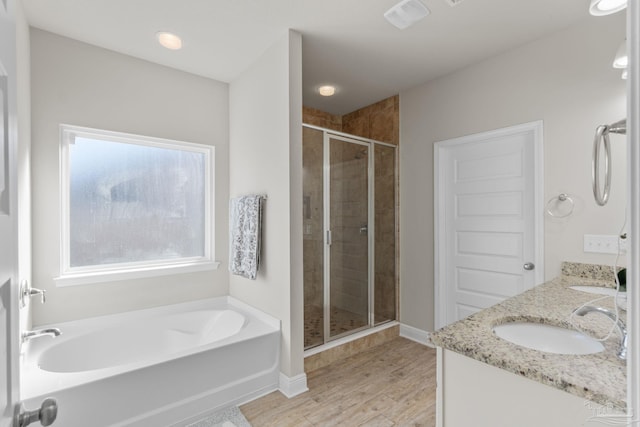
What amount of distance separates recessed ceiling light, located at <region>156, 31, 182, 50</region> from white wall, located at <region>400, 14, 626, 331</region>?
2244 mm

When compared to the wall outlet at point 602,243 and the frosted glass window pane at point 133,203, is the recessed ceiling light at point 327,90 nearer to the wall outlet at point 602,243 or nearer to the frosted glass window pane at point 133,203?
the frosted glass window pane at point 133,203

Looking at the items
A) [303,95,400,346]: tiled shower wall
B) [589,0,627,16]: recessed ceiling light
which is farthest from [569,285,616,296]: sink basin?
[303,95,400,346]: tiled shower wall

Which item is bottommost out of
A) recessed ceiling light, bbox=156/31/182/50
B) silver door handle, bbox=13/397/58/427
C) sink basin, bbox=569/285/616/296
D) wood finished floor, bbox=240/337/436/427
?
wood finished floor, bbox=240/337/436/427

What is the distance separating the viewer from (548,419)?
2.75 feet

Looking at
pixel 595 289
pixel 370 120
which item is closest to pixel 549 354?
pixel 595 289

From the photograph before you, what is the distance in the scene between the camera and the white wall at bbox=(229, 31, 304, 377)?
2244 millimetres

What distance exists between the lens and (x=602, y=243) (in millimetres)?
2004

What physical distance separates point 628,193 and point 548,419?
2.29 feet

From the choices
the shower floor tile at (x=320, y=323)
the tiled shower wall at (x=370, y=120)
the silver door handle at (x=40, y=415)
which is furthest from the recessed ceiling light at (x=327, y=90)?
the silver door handle at (x=40, y=415)

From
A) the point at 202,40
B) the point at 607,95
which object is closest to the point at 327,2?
the point at 202,40

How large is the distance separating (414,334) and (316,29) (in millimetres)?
2894

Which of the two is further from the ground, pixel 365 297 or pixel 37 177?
pixel 37 177

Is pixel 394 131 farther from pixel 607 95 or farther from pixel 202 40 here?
pixel 202 40

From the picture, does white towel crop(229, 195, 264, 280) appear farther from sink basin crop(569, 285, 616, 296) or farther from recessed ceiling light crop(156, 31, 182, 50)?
sink basin crop(569, 285, 616, 296)
